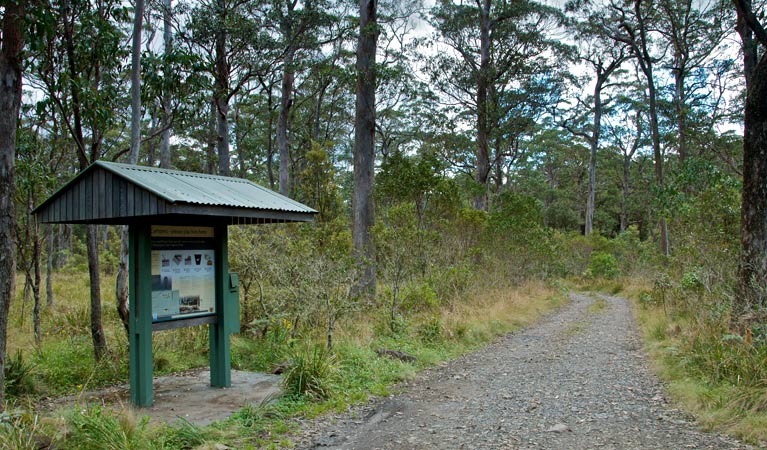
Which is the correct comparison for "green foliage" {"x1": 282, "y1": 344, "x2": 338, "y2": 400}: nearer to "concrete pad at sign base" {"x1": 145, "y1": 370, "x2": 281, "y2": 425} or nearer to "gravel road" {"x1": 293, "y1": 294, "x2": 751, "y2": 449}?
"concrete pad at sign base" {"x1": 145, "y1": 370, "x2": 281, "y2": 425}

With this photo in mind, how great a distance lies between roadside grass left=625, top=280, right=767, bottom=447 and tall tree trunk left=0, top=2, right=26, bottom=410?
5.61 meters

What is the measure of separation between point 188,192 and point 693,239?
8544 millimetres

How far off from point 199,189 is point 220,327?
5.20 feet

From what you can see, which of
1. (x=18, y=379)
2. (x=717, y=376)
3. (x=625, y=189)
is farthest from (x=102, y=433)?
(x=625, y=189)

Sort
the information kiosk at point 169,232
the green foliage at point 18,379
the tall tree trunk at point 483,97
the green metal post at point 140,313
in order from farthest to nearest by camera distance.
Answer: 1. the tall tree trunk at point 483,97
2. the green foliage at point 18,379
3. the green metal post at point 140,313
4. the information kiosk at point 169,232

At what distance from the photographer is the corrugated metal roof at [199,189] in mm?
4535

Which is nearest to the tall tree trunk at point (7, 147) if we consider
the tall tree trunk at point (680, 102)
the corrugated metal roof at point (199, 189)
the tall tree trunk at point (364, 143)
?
the corrugated metal roof at point (199, 189)

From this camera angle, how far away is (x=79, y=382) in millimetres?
6199

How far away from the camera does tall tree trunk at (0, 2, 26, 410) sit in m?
4.13

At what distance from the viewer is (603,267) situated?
20.2 meters

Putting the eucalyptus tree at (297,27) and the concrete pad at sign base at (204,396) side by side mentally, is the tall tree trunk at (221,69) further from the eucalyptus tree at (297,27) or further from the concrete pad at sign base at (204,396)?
the concrete pad at sign base at (204,396)

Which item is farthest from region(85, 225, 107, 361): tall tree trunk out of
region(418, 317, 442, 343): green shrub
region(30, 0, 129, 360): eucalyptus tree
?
region(418, 317, 442, 343): green shrub

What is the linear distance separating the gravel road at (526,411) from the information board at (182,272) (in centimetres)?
178

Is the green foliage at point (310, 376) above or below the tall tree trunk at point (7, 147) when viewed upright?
below
